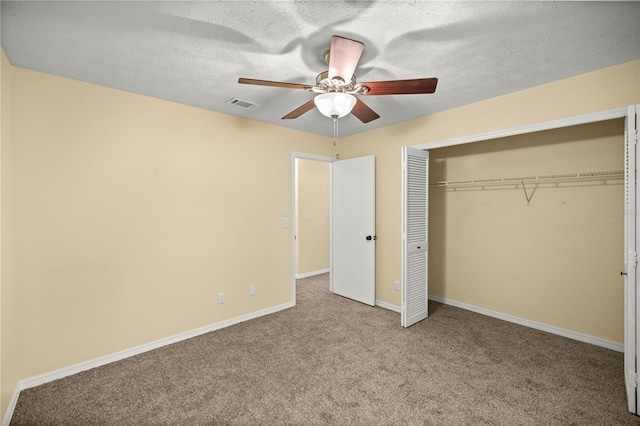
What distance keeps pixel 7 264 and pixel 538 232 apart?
15.2ft

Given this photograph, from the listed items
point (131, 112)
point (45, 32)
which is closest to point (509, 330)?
point (131, 112)

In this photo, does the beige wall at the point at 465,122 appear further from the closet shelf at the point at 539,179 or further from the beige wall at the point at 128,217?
the beige wall at the point at 128,217

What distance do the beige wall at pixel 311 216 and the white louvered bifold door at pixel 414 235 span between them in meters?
2.57

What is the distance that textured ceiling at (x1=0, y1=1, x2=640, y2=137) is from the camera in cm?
156

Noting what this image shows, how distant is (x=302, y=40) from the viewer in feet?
5.99

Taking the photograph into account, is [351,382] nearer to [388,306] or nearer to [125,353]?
[388,306]

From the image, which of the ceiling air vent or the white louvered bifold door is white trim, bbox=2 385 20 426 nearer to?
the ceiling air vent

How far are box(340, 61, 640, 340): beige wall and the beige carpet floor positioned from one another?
2.71 feet

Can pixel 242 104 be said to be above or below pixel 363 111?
above

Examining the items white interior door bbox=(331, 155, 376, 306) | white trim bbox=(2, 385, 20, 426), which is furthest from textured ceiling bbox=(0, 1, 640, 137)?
white trim bbox=(2, 385, 20, 426)

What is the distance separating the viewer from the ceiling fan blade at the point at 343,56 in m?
1.51

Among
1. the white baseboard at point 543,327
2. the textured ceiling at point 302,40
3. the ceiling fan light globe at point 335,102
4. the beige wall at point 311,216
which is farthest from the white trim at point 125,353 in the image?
the ceiling fan light globe at point 335,102

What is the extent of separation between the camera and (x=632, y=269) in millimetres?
1914


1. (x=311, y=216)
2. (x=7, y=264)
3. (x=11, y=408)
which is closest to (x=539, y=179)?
(x=311, y=216)
